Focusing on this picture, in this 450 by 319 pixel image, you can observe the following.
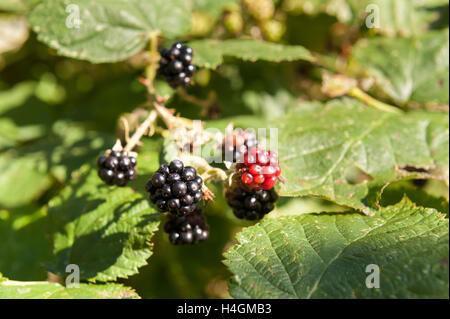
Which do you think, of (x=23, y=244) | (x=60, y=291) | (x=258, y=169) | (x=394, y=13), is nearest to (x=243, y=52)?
(x=258, y=169)

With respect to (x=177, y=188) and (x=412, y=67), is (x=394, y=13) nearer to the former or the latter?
(x=412, y=67)

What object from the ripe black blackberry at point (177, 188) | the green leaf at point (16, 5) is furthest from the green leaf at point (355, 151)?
the green leaf at point (16, 5)

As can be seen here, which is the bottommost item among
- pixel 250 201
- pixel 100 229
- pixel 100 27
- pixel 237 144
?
pixel 100 229

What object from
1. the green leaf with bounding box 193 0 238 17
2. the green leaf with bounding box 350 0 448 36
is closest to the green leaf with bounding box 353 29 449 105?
the green leaf with bounding box 350 0 448 36

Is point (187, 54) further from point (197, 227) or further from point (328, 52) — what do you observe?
A: point (328, 52)

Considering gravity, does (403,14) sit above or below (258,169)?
above

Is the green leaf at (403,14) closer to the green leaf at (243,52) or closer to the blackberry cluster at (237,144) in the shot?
the green leaf at (243,52)

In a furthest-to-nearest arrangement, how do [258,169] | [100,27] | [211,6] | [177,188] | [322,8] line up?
[322,8], [211,6], [100,27], [258,169], [177,188]
